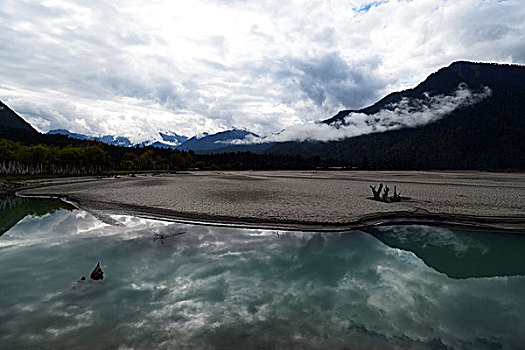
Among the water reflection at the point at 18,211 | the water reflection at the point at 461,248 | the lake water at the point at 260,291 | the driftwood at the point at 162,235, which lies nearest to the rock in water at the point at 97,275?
the lake water at the point at 260,291

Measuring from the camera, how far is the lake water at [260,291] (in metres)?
7.90

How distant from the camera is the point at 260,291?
10.7 metres

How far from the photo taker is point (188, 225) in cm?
2092

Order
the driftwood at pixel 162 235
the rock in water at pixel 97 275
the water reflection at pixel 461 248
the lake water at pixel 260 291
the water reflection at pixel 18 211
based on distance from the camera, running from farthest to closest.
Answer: the water reflection at pixel 18 211, the driftwood at pixel 162 235, the water reflection at pixel 461 248, the rock in water at pixel 97 275, the lake water at pixel 260 291

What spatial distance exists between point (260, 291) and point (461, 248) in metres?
14.3

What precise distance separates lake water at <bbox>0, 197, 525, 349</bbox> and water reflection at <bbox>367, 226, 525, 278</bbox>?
12 cm

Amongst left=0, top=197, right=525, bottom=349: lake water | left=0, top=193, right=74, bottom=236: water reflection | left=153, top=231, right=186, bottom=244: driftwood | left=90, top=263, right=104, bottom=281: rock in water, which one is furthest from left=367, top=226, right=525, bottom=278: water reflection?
left=0, top=193, right=74, bottom=236: water reflection

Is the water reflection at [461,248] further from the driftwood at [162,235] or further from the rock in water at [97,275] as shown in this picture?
the rock in water at [97,275]

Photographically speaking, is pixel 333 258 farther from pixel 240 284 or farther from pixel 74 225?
pixel 74 225

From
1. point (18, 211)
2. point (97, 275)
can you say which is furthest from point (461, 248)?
point (18, 211)

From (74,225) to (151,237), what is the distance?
8543 mm

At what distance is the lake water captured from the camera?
7.90 metres

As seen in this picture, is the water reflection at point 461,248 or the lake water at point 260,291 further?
the water reflection at point 461,248

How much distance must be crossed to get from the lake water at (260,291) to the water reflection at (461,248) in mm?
117
